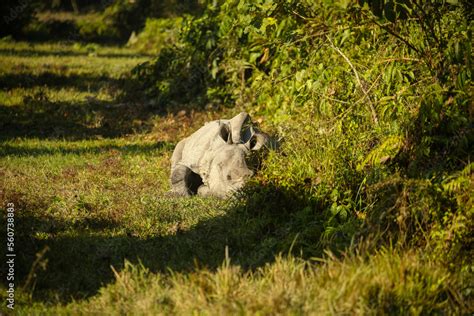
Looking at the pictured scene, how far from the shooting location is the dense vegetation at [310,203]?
432cm

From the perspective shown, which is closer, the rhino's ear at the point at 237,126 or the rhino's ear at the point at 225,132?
the rhino's ear at the point at 237,126

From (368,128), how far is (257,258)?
6.81 feet

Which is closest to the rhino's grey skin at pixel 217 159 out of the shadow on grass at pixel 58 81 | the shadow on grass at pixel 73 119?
the shadow on grass at pixel 73 119

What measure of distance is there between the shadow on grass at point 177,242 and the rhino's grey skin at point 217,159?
497 mm

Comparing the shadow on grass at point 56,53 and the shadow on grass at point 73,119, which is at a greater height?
the shadow on grass at point 56,53

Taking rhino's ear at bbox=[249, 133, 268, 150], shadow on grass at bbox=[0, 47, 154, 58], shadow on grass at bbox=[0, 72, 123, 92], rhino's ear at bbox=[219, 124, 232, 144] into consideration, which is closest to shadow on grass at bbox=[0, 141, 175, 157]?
rhino's ear at bbox=[219, 124, 232, 144]

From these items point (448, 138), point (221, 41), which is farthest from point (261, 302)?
point (221, 41)

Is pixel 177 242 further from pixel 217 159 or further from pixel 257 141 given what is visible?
pixel 257 141

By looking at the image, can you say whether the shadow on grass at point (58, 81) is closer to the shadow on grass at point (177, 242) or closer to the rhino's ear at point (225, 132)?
the rhino's ear at point (225, 132)

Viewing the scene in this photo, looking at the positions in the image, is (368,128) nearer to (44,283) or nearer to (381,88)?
(381,88)

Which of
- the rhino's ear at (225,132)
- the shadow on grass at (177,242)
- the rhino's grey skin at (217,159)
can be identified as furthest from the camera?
the rhino's ear at (225,132)

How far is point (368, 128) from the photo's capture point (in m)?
6.32

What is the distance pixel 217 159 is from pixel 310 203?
1544mm

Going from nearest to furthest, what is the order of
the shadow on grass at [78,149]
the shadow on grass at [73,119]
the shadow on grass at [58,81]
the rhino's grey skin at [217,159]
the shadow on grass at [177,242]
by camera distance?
the shadow on grass at [177,242] < the rhino's grey skin at [217,159] < the shadow on grass at [78,149] < the shadow on grass at [73,119] < the shadow on grass at [58,81]
